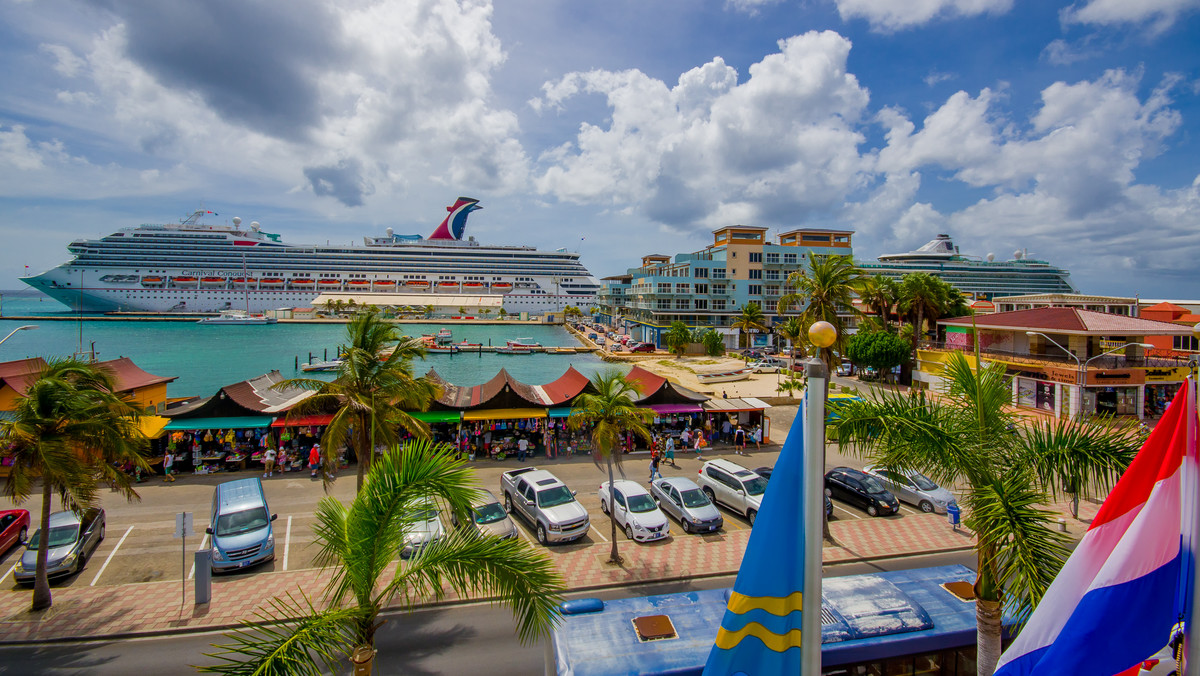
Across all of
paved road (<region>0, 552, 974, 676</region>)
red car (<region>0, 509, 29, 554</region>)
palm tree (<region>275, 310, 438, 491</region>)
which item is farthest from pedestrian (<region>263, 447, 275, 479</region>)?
paved road (<region>0, 552, 974, 676</region>)

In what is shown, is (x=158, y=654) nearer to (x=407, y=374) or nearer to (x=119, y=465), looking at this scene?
(x=119, y=465)

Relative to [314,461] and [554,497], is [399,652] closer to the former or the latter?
[554,497]

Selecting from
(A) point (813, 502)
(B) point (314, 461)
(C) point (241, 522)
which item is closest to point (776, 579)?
(A) point (813, 502)

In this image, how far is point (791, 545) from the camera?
11.1 feet

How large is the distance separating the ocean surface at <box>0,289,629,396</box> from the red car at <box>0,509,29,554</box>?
27.6 meters

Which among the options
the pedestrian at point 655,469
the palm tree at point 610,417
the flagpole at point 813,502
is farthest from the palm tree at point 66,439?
the pedestrian at point 655,469

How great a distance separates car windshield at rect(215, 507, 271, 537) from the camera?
33.6 ft

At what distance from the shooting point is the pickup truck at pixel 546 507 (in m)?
11.3

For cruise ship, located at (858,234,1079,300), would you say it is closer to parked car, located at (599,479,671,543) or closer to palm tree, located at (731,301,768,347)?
palm tree, located at (731,301,768,347)

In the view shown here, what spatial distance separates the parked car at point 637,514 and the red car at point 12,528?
1141cm

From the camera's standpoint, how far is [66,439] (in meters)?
7.89

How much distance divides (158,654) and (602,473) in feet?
33.6

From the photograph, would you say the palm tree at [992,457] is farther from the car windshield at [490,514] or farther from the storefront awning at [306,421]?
Answer: the storefront awning at [306,421]

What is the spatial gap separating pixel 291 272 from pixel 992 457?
112907 mm
